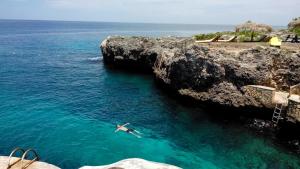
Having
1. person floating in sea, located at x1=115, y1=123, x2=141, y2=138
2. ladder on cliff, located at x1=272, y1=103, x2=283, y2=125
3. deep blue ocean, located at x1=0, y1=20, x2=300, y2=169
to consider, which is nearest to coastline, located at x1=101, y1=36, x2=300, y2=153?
ladder on cliff, located at x1=272, y1=103, x2=283, y2=125

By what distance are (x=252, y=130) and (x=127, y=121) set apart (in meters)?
13.2

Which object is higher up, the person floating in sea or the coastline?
the coastline

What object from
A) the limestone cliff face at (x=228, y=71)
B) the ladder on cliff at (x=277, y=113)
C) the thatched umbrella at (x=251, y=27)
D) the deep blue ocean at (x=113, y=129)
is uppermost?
the thatched umbrella at (x=251, y=27)

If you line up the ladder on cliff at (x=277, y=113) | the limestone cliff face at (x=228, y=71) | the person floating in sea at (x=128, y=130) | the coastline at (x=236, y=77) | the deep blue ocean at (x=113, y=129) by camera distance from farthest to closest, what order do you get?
1. the limestone cliff face at (x=228, y=71)
2. the coastline at (x=236, y=77)
3. the ladder on cliff at (x=277, y=113)
4. the person floating in sea at (x=128, y=130)
5. the deep blue ocean at (x=113, y=129)

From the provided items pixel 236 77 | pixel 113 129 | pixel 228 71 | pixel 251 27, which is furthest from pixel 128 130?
pixel 251 27

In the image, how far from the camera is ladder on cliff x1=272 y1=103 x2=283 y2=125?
30078 millimetres

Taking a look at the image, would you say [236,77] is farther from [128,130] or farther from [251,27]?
[251,27]

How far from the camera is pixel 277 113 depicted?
1183 inches

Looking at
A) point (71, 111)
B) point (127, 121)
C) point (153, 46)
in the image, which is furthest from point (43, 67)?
point (127, 121)

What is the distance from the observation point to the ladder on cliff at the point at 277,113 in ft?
98.7

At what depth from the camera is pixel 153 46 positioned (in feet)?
177

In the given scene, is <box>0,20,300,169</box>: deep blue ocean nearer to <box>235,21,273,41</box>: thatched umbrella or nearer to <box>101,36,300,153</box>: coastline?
<box>101,36,300,153</box>: coastline

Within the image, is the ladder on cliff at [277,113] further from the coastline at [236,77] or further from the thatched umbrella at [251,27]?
the thatched umbrella at [251,27]

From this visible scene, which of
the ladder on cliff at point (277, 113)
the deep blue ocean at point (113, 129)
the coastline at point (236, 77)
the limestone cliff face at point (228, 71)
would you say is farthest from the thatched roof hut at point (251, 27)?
the ladder on cliff at point (277, 113)
